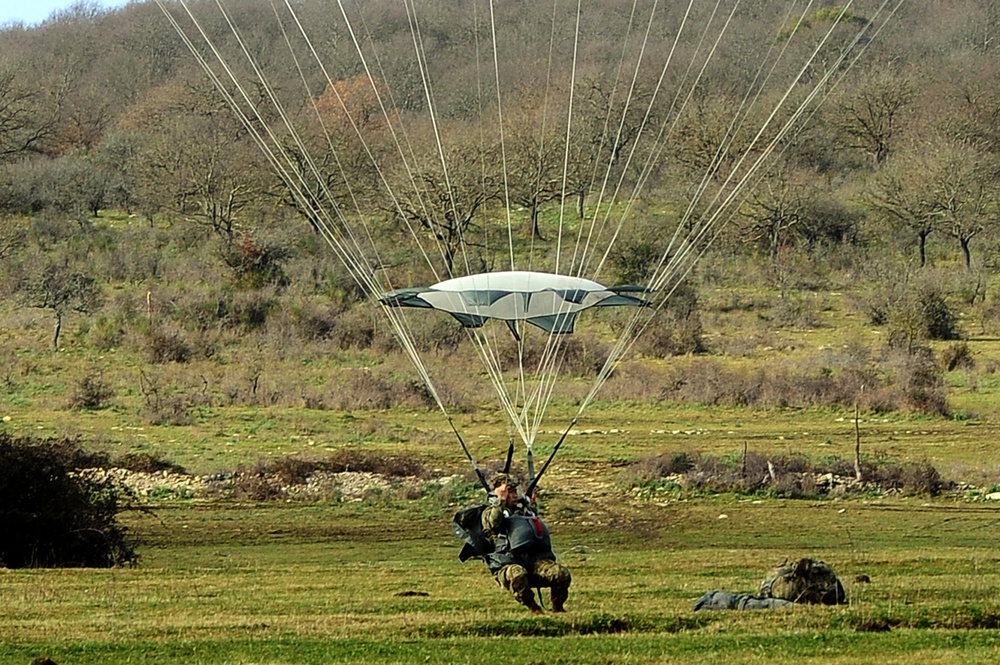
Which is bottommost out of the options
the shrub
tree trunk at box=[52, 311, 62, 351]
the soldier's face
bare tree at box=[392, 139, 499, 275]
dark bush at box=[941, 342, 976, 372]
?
the soldier's face

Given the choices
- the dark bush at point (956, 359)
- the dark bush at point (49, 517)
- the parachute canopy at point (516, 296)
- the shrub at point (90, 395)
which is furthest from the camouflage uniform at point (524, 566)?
the dark bush at point (956, 359)

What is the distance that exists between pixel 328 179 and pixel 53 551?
44.7 m

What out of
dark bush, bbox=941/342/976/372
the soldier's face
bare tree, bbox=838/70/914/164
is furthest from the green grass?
bare tree, bbox=838/70/914/164

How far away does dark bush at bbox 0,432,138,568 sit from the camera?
1748cm

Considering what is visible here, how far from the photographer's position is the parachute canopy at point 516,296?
49.6 feet

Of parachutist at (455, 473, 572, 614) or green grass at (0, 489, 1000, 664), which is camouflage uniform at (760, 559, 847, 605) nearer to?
green grass at (0, 489, 1000, 664)

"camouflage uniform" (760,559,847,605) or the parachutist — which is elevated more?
the parachutist

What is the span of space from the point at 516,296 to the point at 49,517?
21.9 ft

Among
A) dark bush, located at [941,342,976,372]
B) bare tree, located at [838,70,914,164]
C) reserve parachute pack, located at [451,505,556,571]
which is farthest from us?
bare tree, located at [838,70,914,164]

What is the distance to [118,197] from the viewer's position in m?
70.8

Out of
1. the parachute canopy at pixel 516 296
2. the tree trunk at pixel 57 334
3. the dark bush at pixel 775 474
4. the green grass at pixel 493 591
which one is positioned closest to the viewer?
the green grass at pixel 493 591

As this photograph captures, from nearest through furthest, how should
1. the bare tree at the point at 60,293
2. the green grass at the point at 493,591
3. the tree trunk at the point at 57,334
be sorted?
the green grass at the point at 493,591, the tree trunk at the point at 57,334, the bare tree at the point at 60,293

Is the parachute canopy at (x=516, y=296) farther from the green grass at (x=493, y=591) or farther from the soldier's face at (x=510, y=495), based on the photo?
the soldier's face at (x=510, y=495)

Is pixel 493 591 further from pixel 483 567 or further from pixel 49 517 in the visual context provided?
pixel 49 517
